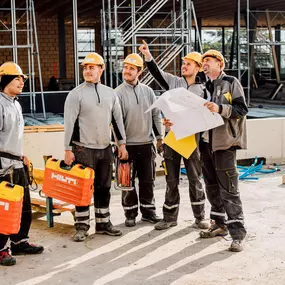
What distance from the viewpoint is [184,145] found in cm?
714

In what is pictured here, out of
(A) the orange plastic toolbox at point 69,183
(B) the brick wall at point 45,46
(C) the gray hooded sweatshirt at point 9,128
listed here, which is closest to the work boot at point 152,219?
(A) the orange plastic toolbox at point 69,183

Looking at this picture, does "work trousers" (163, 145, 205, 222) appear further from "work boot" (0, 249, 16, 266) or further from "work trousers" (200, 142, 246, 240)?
"work boot" (0, 249, 16, 266)

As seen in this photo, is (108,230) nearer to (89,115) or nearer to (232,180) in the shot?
(89,115)

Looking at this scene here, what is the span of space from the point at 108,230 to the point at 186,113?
1.68 m

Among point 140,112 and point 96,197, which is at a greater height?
point 140,112

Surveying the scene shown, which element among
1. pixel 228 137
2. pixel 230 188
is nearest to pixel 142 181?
pixel 230 188

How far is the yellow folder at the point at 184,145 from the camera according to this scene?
7.12 meters

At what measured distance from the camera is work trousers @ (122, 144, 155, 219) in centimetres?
757

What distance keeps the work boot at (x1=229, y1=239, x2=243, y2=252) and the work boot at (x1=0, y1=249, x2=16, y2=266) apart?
2274 mm

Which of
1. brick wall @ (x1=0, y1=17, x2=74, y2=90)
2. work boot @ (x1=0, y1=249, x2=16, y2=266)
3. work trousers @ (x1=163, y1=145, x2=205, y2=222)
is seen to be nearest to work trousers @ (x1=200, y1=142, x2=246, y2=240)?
work trousers @ (x1=163, y1=145, x2=205, y2=222)

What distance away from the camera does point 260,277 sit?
563 centimetres

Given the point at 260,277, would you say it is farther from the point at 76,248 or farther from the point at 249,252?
the point at 76,248

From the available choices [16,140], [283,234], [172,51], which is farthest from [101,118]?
[172,51]

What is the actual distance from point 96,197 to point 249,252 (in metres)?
1.92
